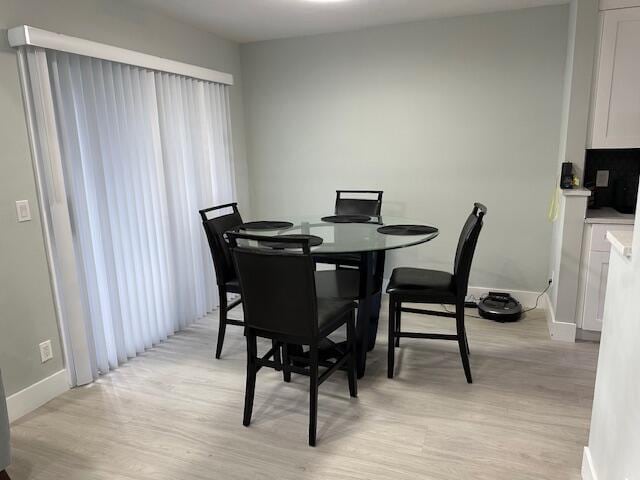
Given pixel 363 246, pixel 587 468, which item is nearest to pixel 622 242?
pixel 587 468

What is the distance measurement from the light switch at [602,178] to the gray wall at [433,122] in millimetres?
322

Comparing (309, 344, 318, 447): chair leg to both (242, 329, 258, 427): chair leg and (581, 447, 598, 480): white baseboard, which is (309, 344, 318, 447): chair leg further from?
(581, 447, 598, 480): white baseboard

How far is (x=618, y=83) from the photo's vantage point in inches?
112

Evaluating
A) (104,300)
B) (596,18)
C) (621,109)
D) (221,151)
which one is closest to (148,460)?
(104,300)

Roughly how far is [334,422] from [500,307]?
1930 millimetres

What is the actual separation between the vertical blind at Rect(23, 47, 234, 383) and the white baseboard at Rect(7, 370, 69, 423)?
0.12 m

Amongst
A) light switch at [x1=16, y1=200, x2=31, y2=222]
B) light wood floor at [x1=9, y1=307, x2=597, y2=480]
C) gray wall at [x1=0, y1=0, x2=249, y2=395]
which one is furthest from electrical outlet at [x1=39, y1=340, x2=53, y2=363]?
light switch at [x1=16, y1=200, x2=31, y2=222]

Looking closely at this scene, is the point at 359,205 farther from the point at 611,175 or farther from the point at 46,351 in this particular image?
the point at 46,351

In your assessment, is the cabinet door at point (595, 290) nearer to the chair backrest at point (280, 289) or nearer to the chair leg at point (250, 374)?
the chair backrest at point (280, 289)

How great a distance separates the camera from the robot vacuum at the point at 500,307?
11.6 ft

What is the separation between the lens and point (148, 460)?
210cm

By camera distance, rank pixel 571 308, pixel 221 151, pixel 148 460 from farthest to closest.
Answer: pixel 221 151 → pixel 571 308 → pixel 148 460

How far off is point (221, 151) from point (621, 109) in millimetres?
3035

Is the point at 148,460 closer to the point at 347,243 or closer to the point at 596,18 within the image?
the point at 347,243
